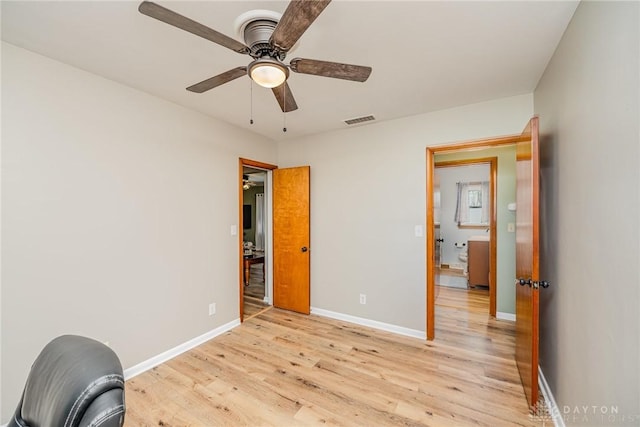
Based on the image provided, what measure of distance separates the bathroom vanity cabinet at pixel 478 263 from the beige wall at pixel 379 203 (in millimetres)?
2462

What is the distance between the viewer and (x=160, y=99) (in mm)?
2523

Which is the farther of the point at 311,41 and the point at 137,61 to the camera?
the point at 137,61

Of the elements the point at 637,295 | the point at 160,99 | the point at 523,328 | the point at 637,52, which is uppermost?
the point at 160,99

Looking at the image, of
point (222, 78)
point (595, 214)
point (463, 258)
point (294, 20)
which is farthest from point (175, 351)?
point (463, 258)

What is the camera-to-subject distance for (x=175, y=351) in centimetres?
263

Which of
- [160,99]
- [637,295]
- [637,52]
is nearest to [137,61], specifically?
[160,99]

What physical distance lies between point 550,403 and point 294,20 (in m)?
2.81

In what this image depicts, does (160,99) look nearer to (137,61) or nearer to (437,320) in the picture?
(137,61)

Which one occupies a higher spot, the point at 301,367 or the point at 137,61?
the point at 137,61

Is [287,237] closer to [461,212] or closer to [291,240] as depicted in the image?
[291,240]

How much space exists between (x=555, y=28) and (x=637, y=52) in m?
0.84

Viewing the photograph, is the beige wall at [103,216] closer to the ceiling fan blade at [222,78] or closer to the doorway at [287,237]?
the doorway at [287,237]

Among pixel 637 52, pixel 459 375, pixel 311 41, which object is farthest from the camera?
pixel 459 375

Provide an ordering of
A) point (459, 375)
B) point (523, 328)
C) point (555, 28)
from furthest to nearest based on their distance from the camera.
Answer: point (459, 375) < point (523, 328) < point (555, 28)
